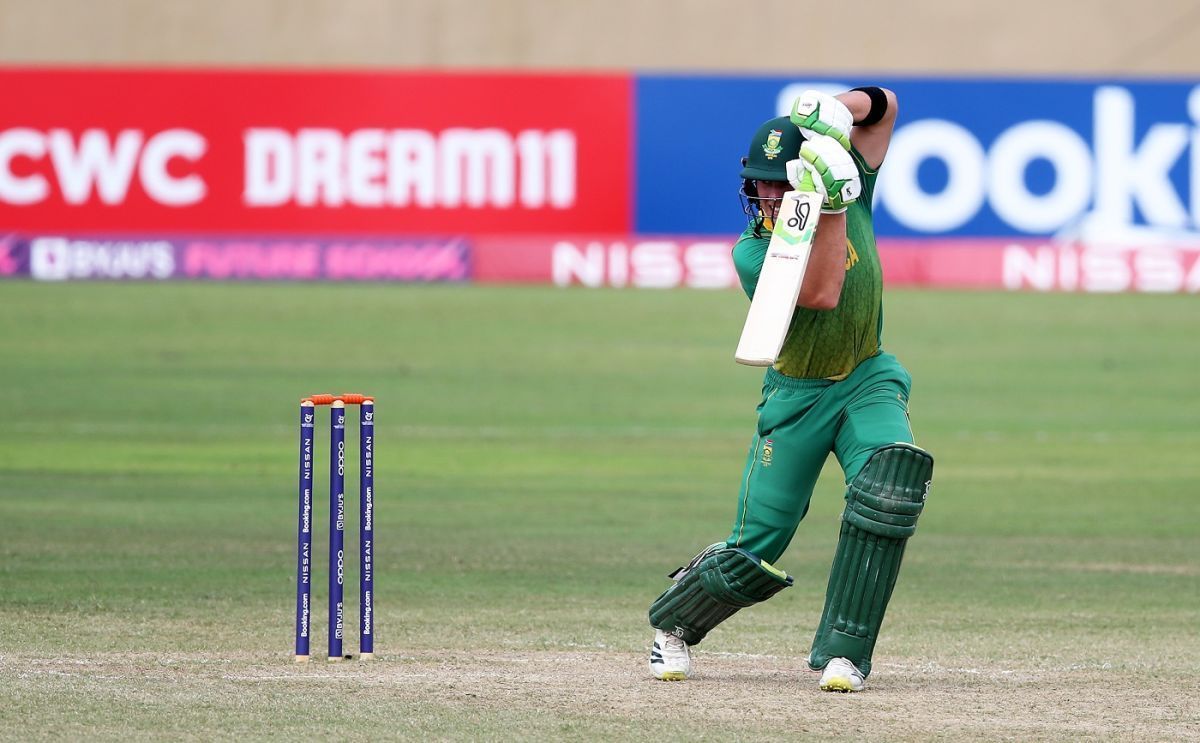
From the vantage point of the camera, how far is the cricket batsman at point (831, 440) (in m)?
6.85

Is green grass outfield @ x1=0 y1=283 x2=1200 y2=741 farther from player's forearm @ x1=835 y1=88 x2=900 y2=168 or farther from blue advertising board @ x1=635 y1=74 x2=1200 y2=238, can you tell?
blue advertising board @ x1=635 y1=74 x2=1200 y2=238

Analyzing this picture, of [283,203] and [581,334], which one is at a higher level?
[283,203]

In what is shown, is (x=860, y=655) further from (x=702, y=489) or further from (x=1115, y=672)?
(x=702, y=489)

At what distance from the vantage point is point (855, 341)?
23.2 feet

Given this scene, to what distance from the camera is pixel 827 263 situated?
6.81 m

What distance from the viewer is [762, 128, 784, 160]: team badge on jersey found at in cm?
693

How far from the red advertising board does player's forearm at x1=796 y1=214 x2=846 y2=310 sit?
2589cm

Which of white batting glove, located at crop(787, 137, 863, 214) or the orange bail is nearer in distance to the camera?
white batting glove, located at crop(787, 137, 863, 214)

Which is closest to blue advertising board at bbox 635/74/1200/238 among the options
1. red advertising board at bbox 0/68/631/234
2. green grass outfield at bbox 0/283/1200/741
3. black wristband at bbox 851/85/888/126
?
red advertising board at bbox 0/68/631/234

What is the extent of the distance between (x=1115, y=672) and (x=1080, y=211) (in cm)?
2579

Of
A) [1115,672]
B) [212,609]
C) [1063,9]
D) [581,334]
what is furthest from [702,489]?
[1063,9]

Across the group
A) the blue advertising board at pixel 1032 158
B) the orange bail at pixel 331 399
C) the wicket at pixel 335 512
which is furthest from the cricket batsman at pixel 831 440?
the blue advertising board at pixel 1032 158

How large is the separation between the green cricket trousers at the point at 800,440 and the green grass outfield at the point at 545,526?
53 centimetres

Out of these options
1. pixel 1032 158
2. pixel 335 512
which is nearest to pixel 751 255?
pixel 335 512
